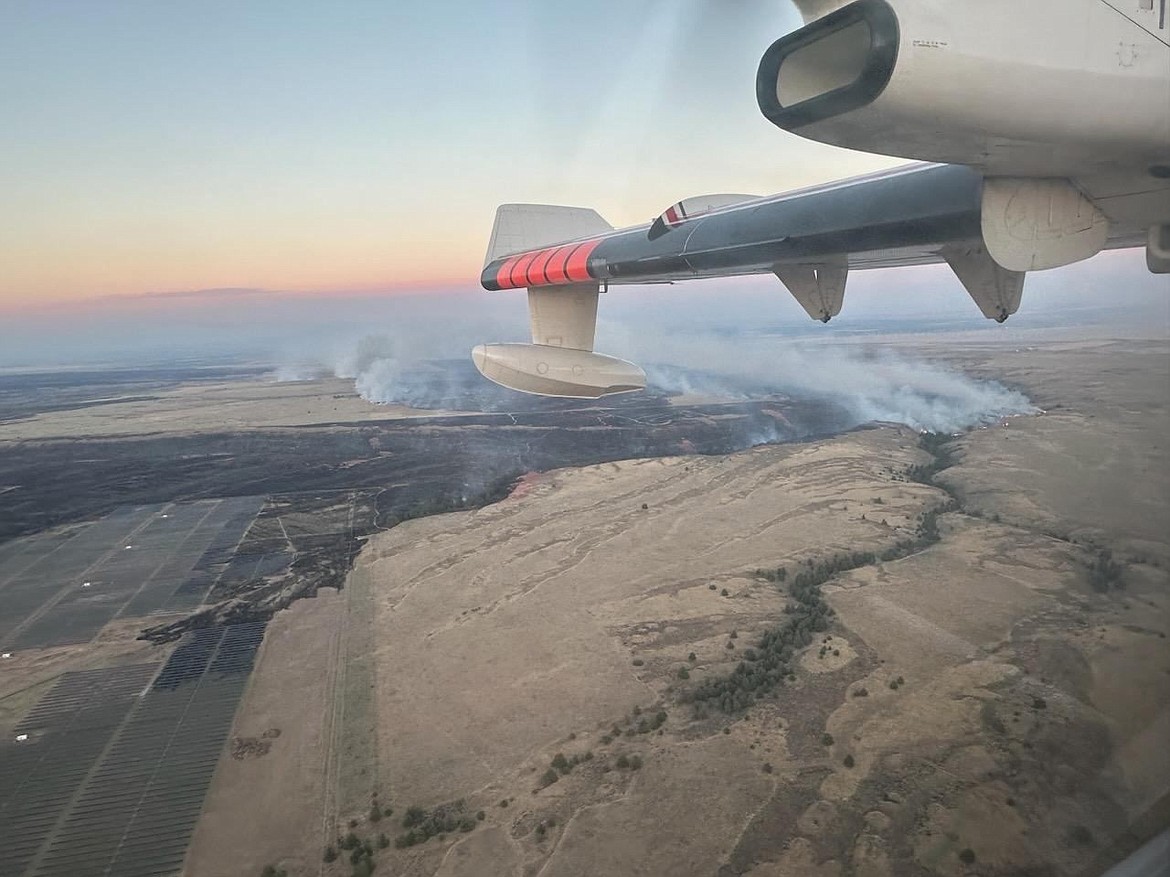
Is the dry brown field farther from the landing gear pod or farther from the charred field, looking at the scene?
the landing gear pod

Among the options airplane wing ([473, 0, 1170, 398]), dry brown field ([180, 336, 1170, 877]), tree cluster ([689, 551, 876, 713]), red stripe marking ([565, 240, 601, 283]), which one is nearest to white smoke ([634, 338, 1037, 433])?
dry brown field ([180, 336, 1170, 877])

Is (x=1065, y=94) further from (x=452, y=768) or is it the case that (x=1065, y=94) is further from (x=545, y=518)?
(x=545, y=518)

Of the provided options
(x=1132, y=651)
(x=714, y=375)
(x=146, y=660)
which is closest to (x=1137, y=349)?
(x=714, y=375)

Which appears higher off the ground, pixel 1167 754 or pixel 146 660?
pixel 1167 754

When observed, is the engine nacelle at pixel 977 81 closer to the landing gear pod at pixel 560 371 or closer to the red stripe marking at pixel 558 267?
the red stripe marking at pixel 558 267

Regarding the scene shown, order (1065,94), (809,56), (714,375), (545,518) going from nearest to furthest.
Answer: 1. (1065,94)
2. (809,56)
3. (545,518)
4. (714,375)

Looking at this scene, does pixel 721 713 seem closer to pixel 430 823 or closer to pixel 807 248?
pixel 430 823

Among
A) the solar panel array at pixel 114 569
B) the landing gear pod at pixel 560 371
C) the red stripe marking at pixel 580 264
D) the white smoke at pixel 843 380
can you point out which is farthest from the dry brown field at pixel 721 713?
the white smoke at pixel 843 380
